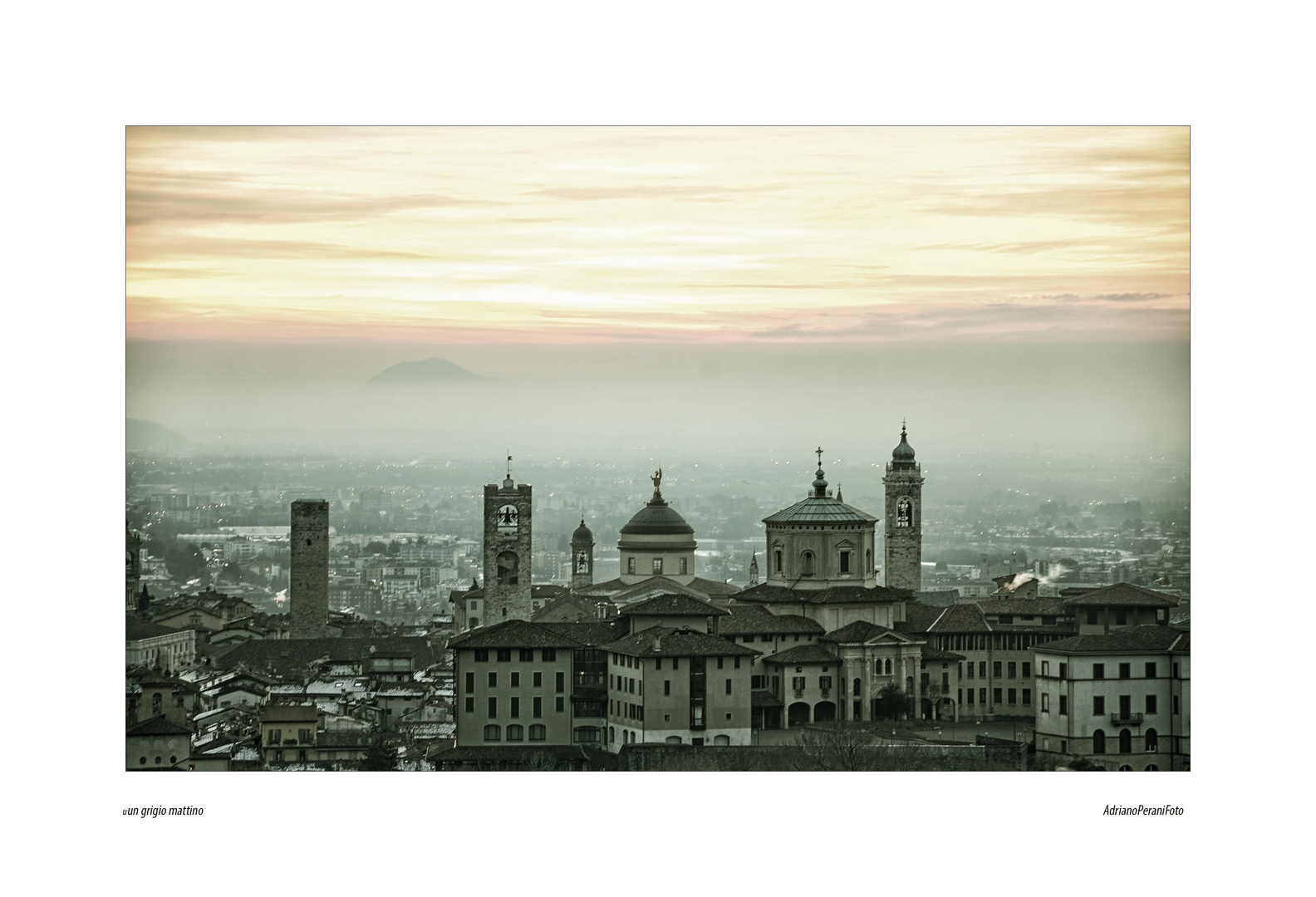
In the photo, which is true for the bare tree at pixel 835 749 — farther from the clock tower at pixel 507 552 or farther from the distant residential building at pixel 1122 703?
the clock tower at pixel 507 552

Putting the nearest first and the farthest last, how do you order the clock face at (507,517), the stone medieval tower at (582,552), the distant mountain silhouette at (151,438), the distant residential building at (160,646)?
the distant mountain silhouette at (151,438), the distant residential building at (160,646), the clock face at (507,517), the stone medieval tower at (582,552)

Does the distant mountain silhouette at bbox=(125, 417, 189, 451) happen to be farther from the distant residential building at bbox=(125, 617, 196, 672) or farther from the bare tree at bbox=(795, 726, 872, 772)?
the bare tree at bbox=(795, 726, 872, 772)

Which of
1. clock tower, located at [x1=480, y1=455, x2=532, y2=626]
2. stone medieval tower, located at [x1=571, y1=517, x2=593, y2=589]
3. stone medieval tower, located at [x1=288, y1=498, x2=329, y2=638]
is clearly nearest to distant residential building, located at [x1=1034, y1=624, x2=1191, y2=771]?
clock tower, located at [x1=480, y1=455, x2=532, y2=626]

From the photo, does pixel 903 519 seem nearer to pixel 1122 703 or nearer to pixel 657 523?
pixel 657 523

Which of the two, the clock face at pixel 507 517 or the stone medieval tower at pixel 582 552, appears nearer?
the clock face at pixel 507 517

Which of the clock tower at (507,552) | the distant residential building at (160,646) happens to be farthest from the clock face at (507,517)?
the distant residential building at (160,646)

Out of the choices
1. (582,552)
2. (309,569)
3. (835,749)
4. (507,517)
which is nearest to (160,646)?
(507,517)
